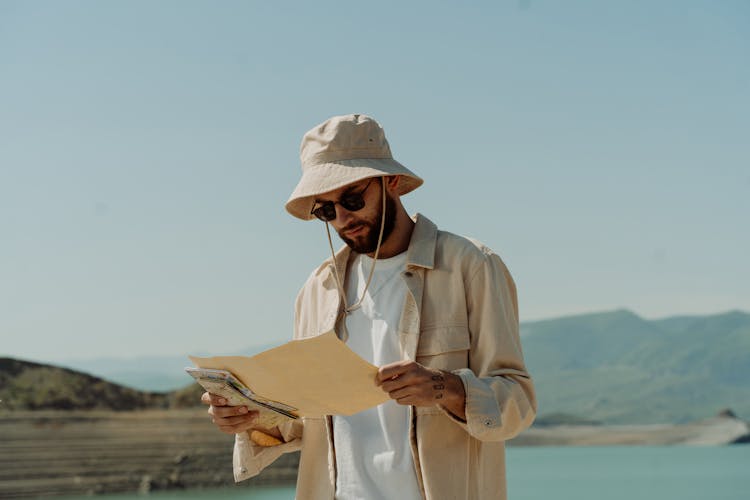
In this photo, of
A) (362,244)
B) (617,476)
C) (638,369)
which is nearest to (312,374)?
(362,244)

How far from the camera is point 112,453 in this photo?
10164 mm

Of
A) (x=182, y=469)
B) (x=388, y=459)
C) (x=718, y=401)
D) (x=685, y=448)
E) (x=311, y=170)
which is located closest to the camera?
(x=388, y=459)

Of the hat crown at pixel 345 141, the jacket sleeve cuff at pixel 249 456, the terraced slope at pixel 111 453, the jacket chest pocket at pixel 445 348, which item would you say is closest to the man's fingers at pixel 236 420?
the jacket sleeve cuff at pixel 249 456

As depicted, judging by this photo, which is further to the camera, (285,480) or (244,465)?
(285,480)

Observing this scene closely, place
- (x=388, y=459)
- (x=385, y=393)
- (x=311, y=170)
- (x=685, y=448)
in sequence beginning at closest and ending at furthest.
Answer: (x=385, y=393)
(x=388, y=459)
(x=311, y=170)
(x=685, y=448)

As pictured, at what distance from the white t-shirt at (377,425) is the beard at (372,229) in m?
0.04

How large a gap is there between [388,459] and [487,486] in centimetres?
17

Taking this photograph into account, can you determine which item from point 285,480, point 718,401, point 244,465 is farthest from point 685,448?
point 244,465

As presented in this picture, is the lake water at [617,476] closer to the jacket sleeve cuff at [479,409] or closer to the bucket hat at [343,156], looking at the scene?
the bucket hat at [343,156]

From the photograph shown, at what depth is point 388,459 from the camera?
5.84 feet

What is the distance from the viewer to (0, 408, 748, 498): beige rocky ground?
9727mm

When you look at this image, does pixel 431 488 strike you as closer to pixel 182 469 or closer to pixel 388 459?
pixel 388 459

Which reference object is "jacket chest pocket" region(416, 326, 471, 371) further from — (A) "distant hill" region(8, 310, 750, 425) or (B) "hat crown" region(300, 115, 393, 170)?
(A) "distant hill" region(8, 310, 750, 425)

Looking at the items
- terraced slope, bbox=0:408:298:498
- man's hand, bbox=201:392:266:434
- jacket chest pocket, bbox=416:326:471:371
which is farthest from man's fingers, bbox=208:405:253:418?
terraced slope, bbox=0:408:298:498
